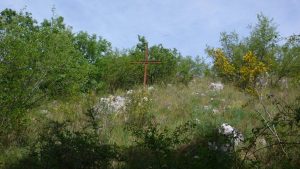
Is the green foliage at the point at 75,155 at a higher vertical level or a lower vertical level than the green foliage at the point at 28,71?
lower

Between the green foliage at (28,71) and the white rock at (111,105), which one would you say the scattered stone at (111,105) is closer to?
the white rock at (111,105)

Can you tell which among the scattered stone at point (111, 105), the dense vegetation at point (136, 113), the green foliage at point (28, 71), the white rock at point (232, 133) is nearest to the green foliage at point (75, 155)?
the dense vegetation at point (136, 113)

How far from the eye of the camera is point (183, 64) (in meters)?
24.9

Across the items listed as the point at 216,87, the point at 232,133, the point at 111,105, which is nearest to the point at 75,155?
the point at 232,133

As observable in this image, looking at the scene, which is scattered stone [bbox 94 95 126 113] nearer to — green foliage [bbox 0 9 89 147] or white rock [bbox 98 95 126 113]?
white rock [bbox 98 95 126 113]

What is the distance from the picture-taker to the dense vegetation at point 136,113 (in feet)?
23.9

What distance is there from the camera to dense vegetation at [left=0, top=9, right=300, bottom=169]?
287 inches

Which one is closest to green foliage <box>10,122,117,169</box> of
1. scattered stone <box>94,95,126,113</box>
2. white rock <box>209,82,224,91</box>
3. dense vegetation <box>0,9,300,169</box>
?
dense vegetation <box>0,9,300,169</box>

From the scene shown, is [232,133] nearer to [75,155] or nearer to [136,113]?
[75,155]

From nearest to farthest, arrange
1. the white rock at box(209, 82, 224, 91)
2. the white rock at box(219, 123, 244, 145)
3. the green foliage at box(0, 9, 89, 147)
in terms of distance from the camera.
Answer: the white rock at box(219, 123, 244, 145) < the green foliage at box(0, 9, 89, 147) < the white rock at box(209, 82, 224, 91)

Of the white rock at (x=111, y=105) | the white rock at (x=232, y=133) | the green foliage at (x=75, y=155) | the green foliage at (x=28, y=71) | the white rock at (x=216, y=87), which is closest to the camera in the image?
the white rock at (x=232, y=133)

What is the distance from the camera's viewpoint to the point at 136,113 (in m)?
13.4

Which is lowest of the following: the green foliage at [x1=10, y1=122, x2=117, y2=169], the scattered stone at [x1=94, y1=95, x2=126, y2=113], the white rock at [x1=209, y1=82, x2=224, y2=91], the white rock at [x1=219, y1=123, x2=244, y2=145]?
the green foliage at [x1=10, y1=122, x2=117, y2=169]

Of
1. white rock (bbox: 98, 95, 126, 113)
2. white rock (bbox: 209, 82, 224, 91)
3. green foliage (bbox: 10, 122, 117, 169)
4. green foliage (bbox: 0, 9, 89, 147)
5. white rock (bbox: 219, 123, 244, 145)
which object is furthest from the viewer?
white rock (bbox: 209, 82, 224, 91)
